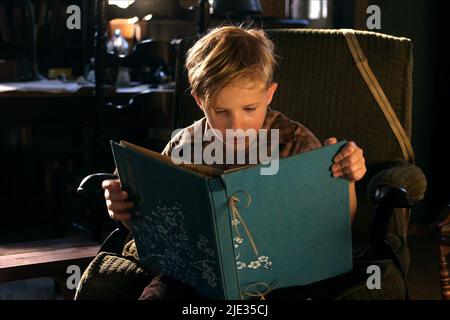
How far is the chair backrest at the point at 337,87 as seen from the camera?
7.02ft

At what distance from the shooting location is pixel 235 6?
395 centimetres

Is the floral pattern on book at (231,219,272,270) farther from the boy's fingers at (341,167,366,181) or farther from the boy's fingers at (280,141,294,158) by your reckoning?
the boy's fingers at (280,141,294,158)

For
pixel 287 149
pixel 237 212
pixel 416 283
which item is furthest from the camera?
pixel 416 283

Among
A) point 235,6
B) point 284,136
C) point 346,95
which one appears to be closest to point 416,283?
point 346,95

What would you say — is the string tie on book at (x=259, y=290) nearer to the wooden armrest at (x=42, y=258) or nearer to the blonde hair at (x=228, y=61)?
the blonde hair at (x=228, y=61)

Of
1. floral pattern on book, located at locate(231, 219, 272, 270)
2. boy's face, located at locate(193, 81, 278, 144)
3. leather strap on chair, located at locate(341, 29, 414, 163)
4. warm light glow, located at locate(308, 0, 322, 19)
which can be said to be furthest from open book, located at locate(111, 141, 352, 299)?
warm light glow, located at locate(308, 0, 322, 19)

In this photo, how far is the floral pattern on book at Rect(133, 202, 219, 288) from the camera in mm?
1422

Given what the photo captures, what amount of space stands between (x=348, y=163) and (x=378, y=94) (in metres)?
0.69

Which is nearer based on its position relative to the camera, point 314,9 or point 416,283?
point 416,283

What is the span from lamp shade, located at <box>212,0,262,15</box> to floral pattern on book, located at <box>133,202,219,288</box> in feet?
8.12

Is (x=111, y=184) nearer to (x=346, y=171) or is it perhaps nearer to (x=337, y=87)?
(x=346, y=171)

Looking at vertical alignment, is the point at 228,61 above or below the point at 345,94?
above
